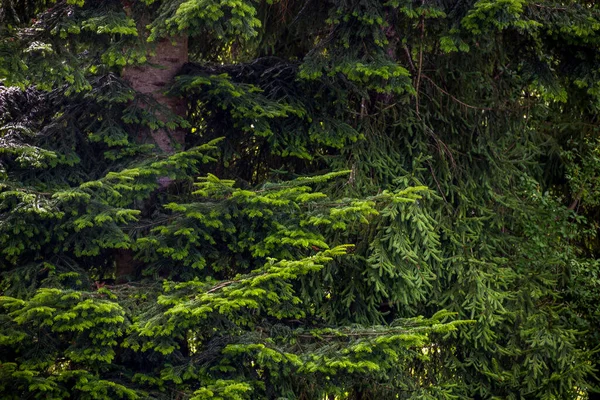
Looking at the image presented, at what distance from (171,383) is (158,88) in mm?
2484

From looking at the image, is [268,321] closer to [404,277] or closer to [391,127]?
[404,277]

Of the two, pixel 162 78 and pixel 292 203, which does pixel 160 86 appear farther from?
pixel 292 203

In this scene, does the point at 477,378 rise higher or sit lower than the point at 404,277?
lower

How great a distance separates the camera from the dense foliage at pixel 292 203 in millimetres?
5191

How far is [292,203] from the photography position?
5465 mm

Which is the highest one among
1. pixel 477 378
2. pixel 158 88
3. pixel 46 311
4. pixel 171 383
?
pixel 158 88

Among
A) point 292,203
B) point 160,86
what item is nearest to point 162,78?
point 160,86

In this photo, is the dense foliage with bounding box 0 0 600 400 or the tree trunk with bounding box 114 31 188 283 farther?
the tree trunk with bounding box 114 31 188 283

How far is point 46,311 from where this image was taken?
4.71 m

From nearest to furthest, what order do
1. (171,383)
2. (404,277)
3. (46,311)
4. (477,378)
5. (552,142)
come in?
(46,311), (171,383), (404,277), (477,378), (552,142)

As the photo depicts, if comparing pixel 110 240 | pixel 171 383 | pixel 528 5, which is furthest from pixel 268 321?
pixel 528 5

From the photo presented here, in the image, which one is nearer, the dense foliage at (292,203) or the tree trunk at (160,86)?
the dense foliage at (292,203)

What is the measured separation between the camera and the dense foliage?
5.19 meters

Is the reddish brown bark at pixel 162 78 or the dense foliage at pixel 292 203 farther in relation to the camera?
the reddish brown bark at pixel 162 78
